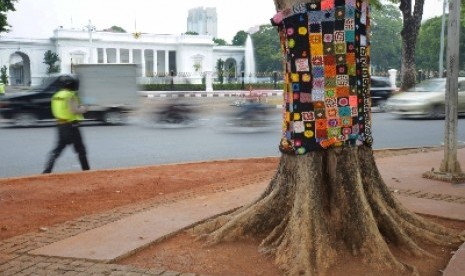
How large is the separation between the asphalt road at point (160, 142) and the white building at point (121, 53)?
46.5m

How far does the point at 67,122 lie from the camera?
849cm

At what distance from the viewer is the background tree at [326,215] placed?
3764mm

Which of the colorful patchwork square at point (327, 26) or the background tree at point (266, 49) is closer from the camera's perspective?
the colorful patchwork square at point (327, 26)

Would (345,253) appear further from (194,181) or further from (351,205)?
(194,181)

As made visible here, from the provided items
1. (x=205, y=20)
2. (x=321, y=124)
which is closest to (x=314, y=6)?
(x=321, y=124)

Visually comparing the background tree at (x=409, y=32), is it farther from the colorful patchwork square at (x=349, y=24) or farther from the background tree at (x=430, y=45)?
the background tree at (x=430, y=45)

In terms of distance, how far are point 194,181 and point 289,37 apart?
3.73 m

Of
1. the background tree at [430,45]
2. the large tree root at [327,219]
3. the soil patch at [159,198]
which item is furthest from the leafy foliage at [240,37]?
the large tree root at [327,219]

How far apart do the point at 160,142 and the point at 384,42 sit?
2803 inches

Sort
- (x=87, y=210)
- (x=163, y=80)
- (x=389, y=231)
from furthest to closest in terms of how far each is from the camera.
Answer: (x=163, y=80) → (x=87, y=210) → (x=389, y=231)

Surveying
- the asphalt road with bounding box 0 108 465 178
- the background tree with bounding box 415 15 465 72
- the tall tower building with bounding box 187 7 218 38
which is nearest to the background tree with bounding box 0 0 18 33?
the asphalt road with bounding box 0 108 465 178

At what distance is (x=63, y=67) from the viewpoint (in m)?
72.0

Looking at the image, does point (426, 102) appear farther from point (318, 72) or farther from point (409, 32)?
point (318, 72)

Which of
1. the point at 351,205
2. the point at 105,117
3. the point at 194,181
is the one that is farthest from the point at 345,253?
the point at 105,117
